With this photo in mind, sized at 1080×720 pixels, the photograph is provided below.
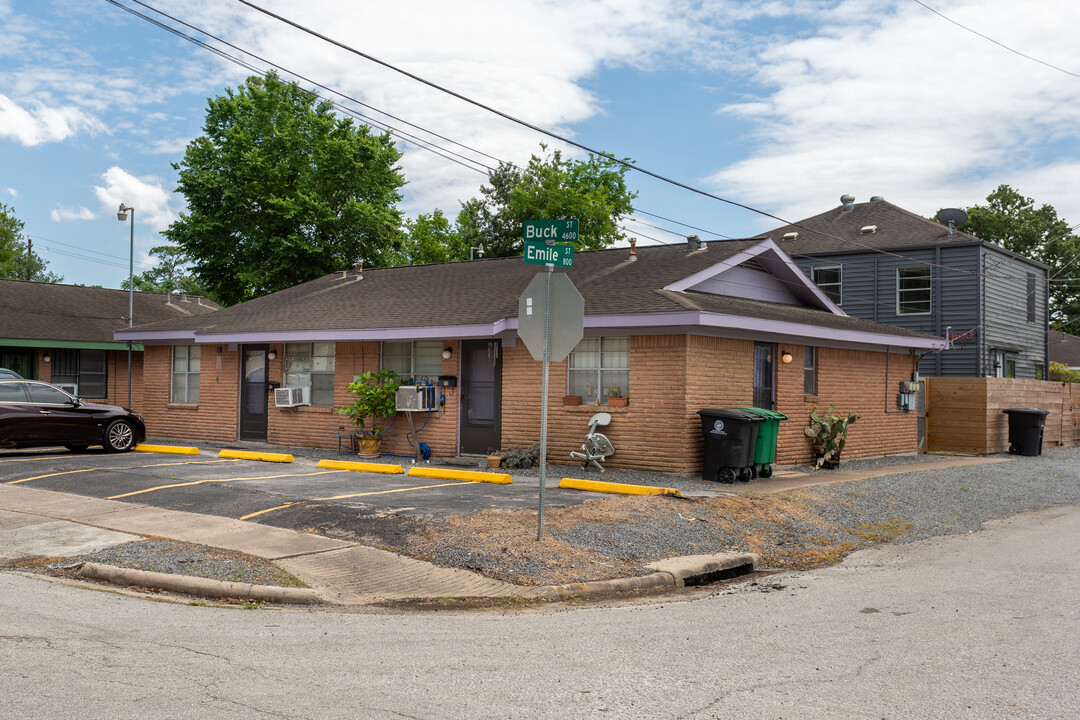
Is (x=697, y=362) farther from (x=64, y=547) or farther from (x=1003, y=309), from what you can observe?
(x=1003, y=309)

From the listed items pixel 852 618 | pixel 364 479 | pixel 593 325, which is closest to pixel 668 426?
pixel 593 325

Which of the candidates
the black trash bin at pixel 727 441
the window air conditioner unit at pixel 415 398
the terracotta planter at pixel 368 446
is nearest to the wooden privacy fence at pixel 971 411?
the black trash bin at pixel 727 441

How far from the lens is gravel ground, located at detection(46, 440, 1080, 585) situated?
8281 mm

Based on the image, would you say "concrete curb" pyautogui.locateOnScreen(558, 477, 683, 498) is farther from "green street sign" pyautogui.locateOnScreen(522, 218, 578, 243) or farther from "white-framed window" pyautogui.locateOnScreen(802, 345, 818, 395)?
"white-framed window" pyautogui.locateOnScreen(802, 345, 818, 395)

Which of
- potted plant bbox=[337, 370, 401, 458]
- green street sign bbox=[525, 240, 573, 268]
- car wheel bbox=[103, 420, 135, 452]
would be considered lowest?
car wheel bbox=[103, 420, 135, 452]

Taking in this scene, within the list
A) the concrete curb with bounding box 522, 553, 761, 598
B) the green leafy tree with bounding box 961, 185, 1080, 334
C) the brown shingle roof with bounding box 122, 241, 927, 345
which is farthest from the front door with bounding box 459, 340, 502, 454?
the green leafy tree with bounding box 961, 185, 1080, 334

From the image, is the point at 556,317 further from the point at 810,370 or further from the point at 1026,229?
the point at 1026,229

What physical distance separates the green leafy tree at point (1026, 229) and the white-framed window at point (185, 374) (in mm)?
46824

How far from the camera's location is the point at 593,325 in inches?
597

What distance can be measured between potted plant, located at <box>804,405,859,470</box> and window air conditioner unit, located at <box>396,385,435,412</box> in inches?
289

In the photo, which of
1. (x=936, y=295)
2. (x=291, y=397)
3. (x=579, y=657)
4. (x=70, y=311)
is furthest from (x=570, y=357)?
(x=70, y=311)

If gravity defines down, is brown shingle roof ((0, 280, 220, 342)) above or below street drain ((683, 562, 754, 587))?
above

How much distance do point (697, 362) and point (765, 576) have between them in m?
6.45

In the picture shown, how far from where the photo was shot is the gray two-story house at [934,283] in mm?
27875
